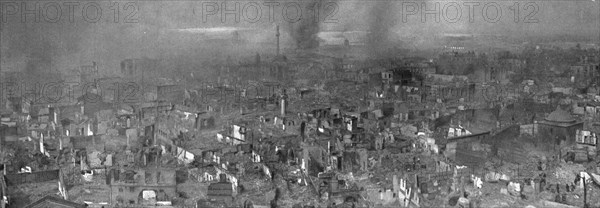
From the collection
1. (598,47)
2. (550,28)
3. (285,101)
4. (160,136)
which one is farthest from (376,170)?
(598,47)

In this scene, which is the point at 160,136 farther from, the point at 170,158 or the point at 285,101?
the point at 285,101

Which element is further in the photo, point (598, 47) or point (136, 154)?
point (598, 47)

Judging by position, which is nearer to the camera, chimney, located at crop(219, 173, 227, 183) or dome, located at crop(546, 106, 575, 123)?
chimney, located at crop(219, 173, 227, 183)

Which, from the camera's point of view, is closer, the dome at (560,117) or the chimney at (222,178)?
the chimney at (222,178)

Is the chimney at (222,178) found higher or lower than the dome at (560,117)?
lower

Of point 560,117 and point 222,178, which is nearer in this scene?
point 222,178

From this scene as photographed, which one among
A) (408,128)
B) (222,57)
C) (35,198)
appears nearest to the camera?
(35,198)

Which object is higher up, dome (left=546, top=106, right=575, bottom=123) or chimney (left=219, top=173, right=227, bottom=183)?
dome (left=546, top=106, right=575, bottom=123)

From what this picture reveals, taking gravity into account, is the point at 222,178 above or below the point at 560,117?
below
